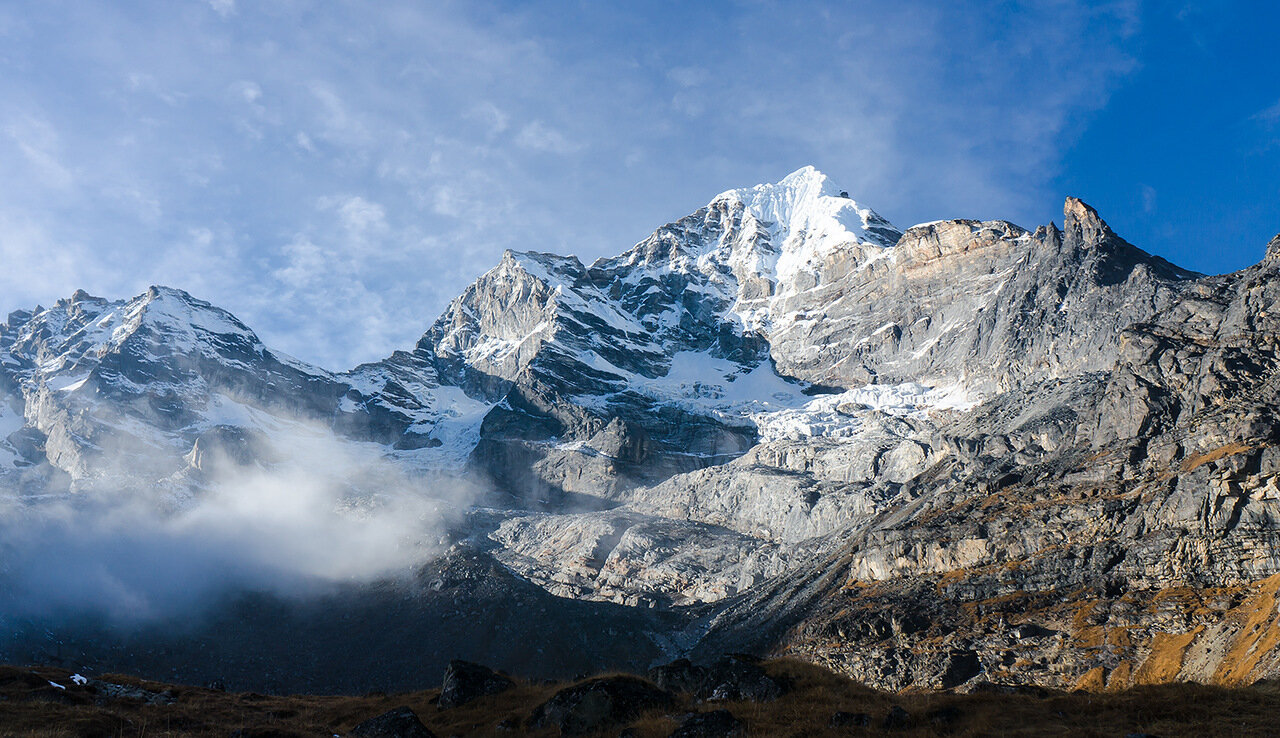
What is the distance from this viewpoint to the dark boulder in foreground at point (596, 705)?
86.8 ft

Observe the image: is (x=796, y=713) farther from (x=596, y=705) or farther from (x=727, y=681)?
(x=596, y=705)

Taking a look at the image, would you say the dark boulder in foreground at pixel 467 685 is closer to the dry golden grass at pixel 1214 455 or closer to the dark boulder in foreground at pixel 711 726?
the dark boulder in foreground at pixel 711 726

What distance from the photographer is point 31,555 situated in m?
195

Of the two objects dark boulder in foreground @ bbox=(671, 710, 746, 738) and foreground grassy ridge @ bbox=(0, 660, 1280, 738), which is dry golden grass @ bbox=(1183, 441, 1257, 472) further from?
dark boulder in foreground @ bbox=(671, 710, 746, 738)

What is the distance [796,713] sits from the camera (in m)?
25.1

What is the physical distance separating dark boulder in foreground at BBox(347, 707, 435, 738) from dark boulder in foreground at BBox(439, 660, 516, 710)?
367cm

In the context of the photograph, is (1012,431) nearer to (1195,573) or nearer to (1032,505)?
(1032,505)

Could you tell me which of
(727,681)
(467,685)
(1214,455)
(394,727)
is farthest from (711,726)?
Answer: (1214,455)

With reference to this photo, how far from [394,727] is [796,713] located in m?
14.1

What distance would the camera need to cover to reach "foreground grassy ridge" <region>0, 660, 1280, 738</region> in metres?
23.5

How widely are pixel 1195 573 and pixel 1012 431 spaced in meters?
83.4

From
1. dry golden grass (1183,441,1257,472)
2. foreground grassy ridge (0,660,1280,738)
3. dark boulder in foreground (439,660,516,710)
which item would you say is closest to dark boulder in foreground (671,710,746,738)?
foreground grassy ridge (0,660,1280,738)

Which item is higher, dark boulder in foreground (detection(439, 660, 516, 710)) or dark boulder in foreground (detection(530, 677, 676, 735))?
dark boulder in foreground (detection(439, 660, 516, 710))

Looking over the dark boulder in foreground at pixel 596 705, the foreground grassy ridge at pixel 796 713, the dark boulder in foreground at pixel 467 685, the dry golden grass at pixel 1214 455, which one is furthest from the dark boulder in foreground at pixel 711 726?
the dry golden grass at pixel 1214 455
